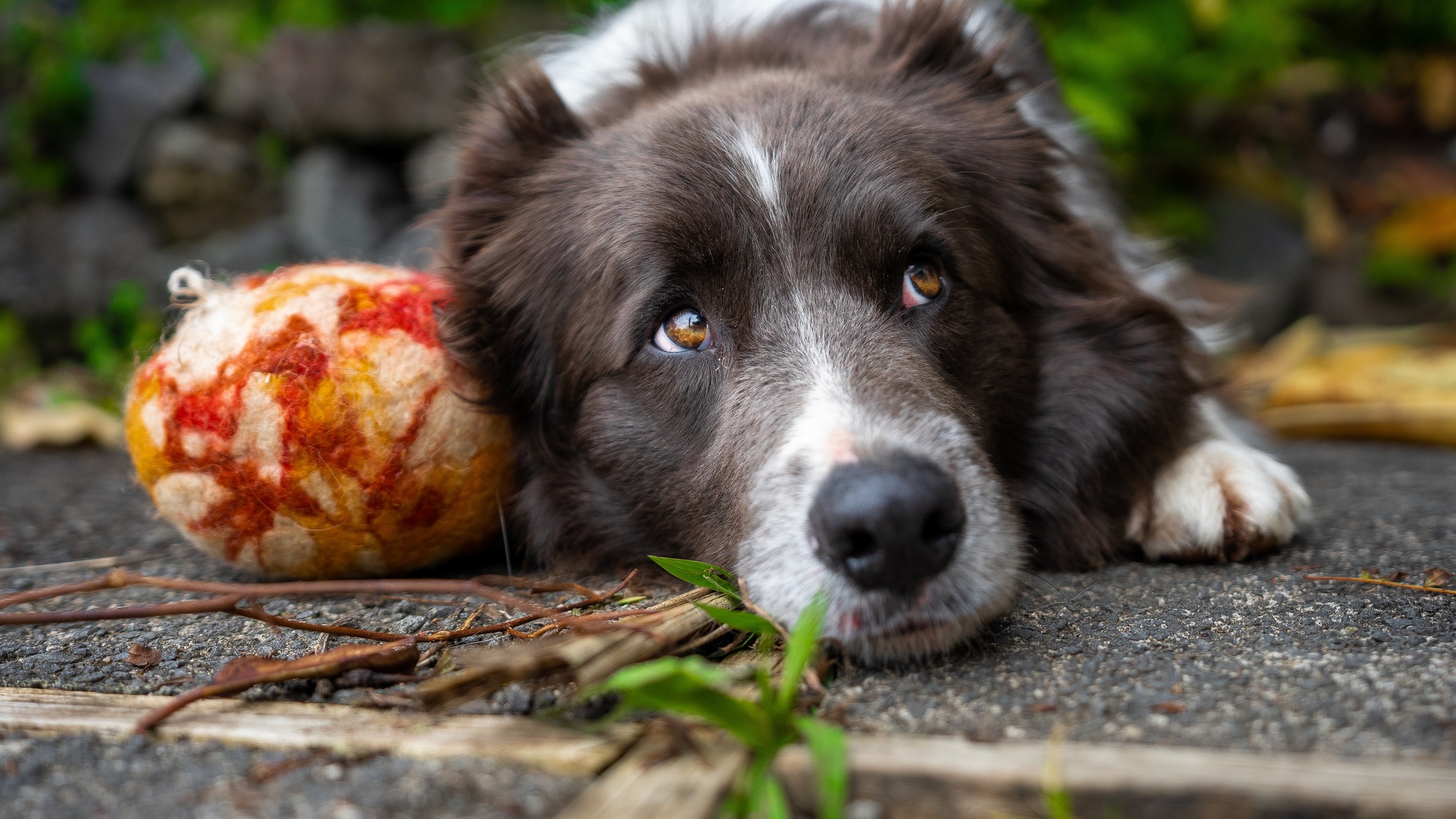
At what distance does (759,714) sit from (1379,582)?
150 cm

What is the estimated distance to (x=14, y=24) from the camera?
23.7ft

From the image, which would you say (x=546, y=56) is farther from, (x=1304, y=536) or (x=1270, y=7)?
(x=1270, y=7)

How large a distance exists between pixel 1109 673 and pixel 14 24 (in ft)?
26.9

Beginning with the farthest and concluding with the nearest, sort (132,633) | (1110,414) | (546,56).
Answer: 1. (546,56)
2. (1110,414)
3. (132,633)

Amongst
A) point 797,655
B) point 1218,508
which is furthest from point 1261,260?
point 797,655

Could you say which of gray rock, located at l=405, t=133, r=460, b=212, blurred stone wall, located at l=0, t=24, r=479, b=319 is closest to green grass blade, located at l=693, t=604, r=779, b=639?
gray rock, located at l=405, t=133, r=460, b=212

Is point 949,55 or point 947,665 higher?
point 949,55

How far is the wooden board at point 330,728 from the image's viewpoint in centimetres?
157

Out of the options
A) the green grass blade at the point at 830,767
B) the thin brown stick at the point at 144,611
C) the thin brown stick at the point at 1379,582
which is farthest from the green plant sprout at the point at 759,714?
the thin brown stick at the point at 1379,582

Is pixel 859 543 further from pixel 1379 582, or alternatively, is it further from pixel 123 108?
pixel 123 108

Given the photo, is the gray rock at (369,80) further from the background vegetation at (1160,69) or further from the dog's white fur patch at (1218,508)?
the dog's white fur patch at (1218,508)

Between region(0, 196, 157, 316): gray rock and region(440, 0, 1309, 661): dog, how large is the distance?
5440 mm

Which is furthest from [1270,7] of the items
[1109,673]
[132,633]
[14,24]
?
[14,24]

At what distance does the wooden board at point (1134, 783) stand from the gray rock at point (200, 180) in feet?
24.8
